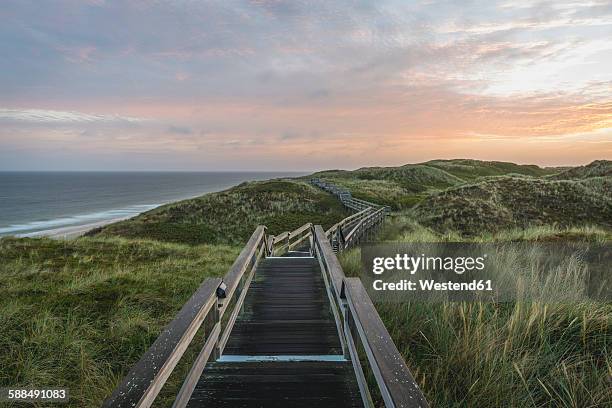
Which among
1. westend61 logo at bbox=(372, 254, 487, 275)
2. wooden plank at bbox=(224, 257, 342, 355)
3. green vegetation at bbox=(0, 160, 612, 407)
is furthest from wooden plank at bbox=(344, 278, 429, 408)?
westend61 logo at bbox=(372, 254, 487, 275)

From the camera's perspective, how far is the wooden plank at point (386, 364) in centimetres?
199

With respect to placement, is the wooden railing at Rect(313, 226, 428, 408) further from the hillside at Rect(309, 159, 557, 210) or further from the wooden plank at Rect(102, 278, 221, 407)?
the hillside at Rect(309, 159, 557, 210)

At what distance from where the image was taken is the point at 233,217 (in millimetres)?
34656

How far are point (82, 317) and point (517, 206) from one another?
1173 inches

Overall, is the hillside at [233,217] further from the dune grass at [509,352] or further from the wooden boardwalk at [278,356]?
the dune grass at [509,352]

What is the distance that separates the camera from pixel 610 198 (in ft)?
92.8

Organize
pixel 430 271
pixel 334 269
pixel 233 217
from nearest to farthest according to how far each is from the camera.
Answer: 1. pixel 334 269
2. pixel 430 271
3. pixel 233 217

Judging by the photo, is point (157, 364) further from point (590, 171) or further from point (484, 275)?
point (590, 171)

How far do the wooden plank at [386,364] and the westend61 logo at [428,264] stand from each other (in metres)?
3.92

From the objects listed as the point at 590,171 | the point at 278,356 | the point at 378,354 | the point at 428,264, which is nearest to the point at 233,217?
the point at 428,264

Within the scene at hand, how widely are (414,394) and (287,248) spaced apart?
1116cm

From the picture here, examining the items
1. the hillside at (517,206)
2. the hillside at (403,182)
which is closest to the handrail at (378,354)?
the hillside at (517,206)

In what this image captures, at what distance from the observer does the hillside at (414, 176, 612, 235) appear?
24130 mm

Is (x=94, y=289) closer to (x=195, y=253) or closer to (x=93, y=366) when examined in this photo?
(x=93, y=366)
